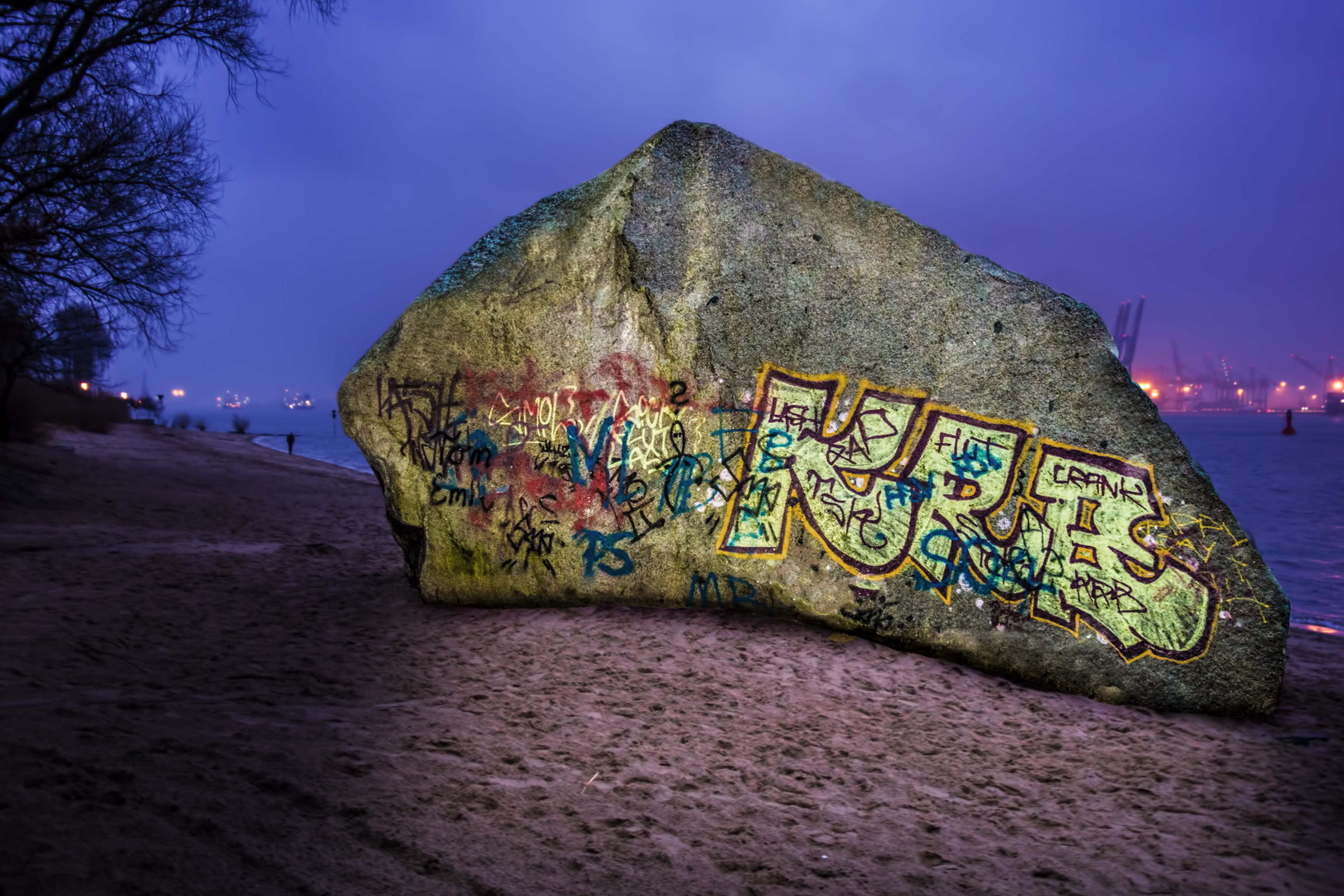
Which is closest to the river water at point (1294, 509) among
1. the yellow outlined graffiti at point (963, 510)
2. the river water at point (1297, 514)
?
the river water at point (1297, 514)

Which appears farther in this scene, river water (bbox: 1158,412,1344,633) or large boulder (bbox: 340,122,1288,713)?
river water (bbox: 1158,412,1344,633)

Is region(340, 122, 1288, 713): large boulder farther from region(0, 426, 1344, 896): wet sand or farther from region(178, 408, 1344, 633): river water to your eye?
region(178, 408, 1344, 633): river water

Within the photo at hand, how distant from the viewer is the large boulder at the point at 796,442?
4887 mm

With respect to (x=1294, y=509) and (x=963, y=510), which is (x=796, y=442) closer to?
(x=963, y=510)

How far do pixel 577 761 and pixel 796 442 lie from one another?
284 cm

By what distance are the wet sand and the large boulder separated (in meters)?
0.37

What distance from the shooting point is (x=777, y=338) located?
18.4 feet

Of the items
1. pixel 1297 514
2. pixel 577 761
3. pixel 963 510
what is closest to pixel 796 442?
pixel 963 510

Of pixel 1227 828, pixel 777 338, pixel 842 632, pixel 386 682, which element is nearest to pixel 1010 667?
pixel 842 632

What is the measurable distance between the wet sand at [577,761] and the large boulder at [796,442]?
366 mm

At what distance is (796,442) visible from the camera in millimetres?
5539

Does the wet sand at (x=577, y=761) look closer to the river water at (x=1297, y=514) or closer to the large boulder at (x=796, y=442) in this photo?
the large boulder at (x=796, y=442)

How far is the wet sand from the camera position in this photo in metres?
2.59

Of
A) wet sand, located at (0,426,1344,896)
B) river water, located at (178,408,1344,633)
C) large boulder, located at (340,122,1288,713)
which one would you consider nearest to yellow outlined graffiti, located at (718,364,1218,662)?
large boulder, located at (340,122,1288,713)
